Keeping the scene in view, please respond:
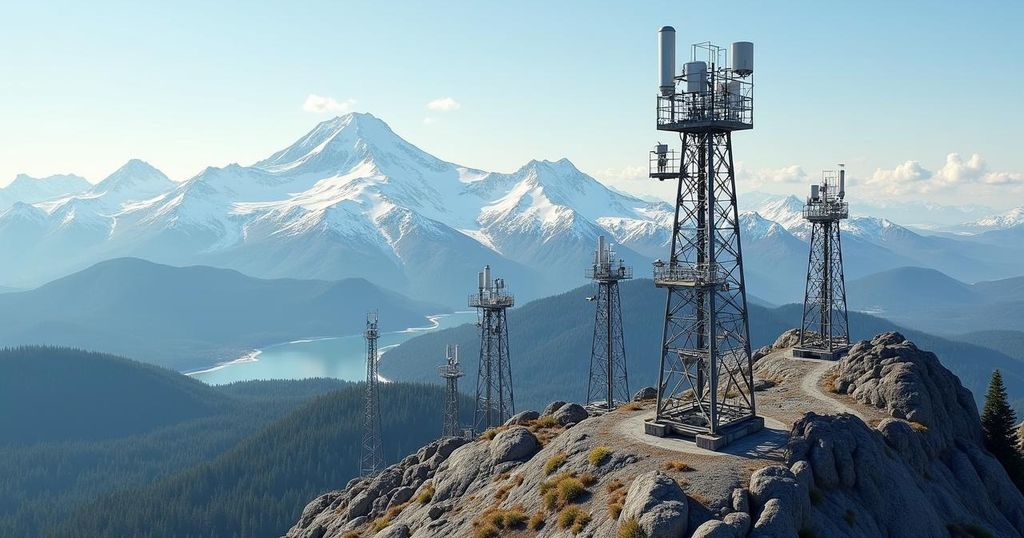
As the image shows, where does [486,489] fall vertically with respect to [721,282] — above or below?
below

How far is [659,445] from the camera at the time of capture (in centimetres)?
4566

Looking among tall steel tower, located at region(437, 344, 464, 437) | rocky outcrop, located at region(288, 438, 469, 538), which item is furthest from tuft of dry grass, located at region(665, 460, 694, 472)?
tall steel tower, located at region(437, 344, 464, 437)

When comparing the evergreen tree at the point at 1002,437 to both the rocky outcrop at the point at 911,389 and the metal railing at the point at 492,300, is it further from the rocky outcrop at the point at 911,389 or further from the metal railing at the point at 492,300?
the metal railing at the point at 492,300

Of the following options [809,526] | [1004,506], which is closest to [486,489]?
[809,526]

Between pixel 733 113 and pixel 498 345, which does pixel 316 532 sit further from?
pixel 733 113

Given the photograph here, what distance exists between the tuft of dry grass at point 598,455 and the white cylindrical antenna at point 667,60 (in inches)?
897

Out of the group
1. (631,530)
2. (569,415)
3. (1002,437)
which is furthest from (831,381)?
(631,530)

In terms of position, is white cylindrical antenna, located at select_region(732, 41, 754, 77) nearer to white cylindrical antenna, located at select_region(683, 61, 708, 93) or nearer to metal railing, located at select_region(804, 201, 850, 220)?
white cylindrical antenna, located at select_region(683, 61, 708, 93)

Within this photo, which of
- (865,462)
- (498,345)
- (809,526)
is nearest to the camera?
(809,526)

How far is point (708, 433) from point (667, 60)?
23.8 metres

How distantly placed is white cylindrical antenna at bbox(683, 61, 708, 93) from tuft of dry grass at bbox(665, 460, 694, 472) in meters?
23.0

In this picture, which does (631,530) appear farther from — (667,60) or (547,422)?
(667,60)

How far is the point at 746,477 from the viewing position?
38750mm

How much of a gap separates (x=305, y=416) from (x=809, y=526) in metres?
162
